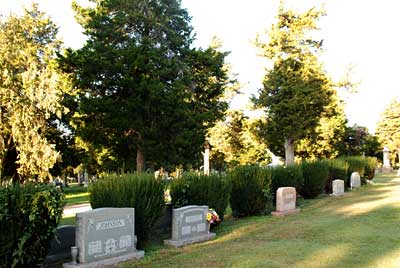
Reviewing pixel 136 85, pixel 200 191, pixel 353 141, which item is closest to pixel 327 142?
pixel 353 141

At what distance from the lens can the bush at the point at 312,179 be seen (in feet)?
62.0

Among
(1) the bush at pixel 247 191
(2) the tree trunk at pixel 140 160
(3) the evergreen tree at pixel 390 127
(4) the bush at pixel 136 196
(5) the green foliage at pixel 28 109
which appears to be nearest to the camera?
(4) the bush at pixel 136 196

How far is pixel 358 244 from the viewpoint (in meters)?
8.59

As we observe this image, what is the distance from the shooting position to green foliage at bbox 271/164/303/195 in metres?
16.2

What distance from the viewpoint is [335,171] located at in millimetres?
22516

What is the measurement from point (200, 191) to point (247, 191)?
322cm

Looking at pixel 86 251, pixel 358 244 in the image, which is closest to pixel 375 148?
pixel 358 244

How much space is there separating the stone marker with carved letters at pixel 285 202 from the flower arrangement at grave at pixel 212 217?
136 inches

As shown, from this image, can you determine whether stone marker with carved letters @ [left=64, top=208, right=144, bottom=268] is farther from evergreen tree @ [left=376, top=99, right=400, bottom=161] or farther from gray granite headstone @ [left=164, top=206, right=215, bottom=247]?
evergreen tree @ [left=376, top=99, right=400, bottom=161]

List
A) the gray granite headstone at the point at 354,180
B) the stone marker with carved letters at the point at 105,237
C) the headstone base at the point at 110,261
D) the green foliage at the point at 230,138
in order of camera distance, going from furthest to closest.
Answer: the green foliage at the point at 230,138
the gray granite headstone at the point at 354,180
the stone marker with carved letters at the point at 105,237
the headstone base at the point at 110,261

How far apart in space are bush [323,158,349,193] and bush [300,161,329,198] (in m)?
1.84

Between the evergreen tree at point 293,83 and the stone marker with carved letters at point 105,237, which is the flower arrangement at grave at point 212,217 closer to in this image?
the stone marker with carved letters at point 105,237

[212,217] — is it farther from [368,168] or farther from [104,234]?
Answer: [368,168]

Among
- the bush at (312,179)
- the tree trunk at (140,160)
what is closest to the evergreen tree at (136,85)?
the tree trunk at (140,160)
